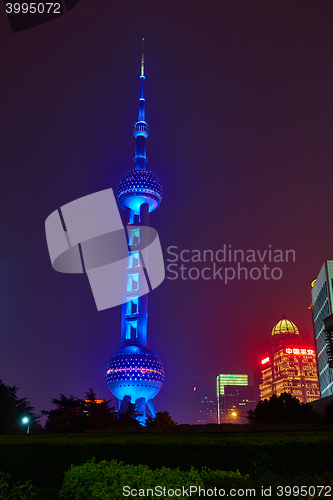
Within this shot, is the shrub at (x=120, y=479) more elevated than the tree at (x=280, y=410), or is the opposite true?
the tree at (x=280, y=410)

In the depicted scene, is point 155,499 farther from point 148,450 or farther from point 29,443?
point 29,443

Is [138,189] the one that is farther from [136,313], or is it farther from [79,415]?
[79,415]

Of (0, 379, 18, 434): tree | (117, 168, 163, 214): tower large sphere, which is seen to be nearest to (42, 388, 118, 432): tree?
(0, 379, 18, 434): tree

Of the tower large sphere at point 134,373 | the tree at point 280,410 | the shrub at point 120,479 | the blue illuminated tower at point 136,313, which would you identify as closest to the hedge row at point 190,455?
the shrub at point 120,479

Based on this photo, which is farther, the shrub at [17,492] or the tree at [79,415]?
the tree at [79,415]

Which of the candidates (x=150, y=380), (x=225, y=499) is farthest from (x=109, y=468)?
(x=150, y=380)

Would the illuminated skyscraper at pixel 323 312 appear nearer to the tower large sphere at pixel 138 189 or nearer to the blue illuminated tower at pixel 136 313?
the blue illuminated tower at pixel 136 313
